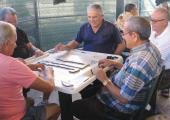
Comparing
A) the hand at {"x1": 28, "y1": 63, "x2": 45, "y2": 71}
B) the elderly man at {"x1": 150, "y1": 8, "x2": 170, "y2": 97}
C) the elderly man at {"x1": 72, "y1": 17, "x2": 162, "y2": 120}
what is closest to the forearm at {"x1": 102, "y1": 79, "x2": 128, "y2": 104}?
the elderly man at {"x1": 72, "y1": 17, "x2": 162, "y2": 120}

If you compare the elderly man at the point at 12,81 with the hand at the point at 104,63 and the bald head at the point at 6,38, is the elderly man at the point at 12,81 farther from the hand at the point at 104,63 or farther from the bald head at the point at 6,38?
the hand at the point at 104,63

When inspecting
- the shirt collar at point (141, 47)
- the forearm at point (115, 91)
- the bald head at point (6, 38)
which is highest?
the bald head at point (6, 38)

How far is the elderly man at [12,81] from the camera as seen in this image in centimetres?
171

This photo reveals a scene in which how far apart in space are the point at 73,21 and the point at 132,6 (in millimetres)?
1205

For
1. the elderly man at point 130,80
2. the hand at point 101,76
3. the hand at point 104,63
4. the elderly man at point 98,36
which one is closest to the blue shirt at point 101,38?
the elderly man at point 98,36

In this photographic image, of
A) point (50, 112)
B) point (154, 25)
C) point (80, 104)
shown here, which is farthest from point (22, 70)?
point (154, 25)

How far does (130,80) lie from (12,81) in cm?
75

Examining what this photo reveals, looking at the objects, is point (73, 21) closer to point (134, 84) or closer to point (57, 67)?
point (57, 67)

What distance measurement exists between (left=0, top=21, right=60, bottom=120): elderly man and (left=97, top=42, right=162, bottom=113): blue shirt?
0.51 meters

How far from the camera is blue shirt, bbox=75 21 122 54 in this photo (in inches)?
122

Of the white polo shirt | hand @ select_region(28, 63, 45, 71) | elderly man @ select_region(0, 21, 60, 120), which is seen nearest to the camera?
elderly man @ select_region(0, 21, 60, 120)

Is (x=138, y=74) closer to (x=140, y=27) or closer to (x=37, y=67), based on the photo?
(x=140, y=27)

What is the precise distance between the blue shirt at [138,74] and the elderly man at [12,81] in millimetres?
511

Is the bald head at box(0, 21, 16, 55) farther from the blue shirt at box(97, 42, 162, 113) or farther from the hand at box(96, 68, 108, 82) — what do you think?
the blue shirt at box(97, 42, 162, 113)
